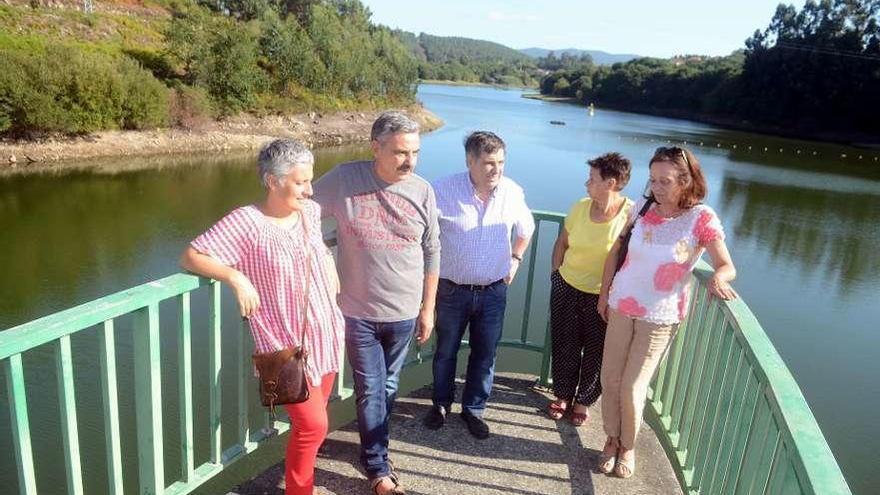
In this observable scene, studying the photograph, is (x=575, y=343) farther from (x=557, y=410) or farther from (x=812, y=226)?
(x=812, y=226)

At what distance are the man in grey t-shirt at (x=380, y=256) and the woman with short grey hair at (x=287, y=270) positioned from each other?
0.50ft

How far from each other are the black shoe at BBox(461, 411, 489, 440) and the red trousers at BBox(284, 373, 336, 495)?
2.98 feet

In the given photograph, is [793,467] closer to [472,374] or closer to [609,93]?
[472,374]

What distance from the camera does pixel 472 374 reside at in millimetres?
2896

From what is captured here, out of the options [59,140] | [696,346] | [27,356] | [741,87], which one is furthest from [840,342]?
[741,87]

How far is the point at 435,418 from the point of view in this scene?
290cm

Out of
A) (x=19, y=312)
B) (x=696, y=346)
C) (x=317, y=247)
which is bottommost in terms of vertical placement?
(x=19, y=312)

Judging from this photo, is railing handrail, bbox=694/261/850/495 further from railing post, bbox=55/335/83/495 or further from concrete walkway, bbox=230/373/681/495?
railing post, bbox=55/335/83/495

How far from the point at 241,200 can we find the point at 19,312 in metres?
7.63

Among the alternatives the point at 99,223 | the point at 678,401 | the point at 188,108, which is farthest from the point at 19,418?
the point at 188,108

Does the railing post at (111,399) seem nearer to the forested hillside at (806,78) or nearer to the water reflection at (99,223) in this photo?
the water reflection at (99,223)

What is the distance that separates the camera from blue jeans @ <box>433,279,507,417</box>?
272 cm

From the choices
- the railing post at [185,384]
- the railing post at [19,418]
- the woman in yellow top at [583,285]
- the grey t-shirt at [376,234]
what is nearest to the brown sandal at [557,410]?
the woman in yellow top at [583,285]

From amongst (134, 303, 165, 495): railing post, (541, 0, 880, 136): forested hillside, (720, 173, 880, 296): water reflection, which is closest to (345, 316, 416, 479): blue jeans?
(134, 303, 165, 495): railing post
